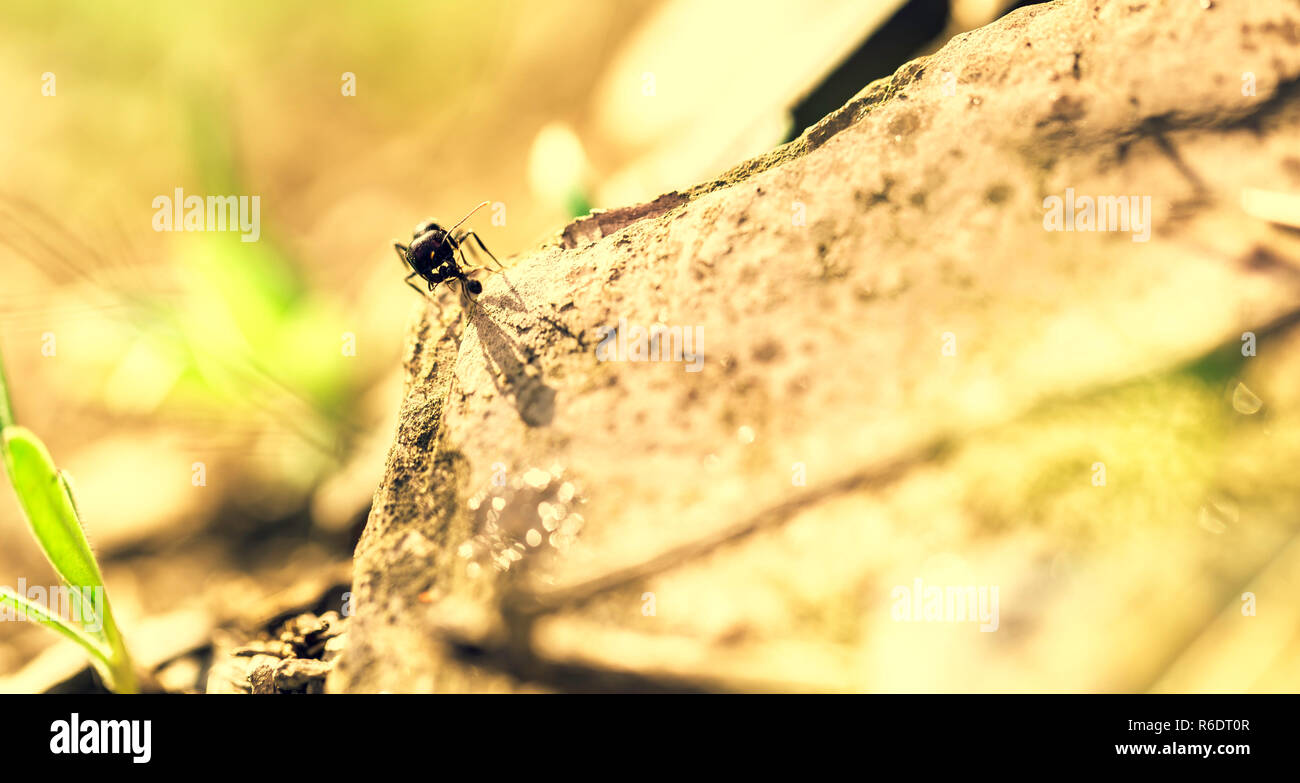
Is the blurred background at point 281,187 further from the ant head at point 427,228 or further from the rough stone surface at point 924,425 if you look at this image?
the rough stone surface at point 924,425

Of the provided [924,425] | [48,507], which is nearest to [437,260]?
[48,507]

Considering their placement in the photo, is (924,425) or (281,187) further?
(281,187)

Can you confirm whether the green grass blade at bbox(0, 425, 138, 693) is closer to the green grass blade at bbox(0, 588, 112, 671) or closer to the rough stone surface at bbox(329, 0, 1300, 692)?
the green grass blade at bbox(0, 588, 112, 671)

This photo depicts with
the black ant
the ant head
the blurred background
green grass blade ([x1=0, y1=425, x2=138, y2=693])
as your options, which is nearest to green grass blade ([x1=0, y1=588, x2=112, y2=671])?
green grass blade ([x1=0, y1=425, x2=138, y2=693])

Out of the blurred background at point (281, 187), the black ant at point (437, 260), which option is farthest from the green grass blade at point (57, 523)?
the black ant at point (437, 260)

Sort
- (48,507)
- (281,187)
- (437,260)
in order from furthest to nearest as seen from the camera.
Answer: (281,187)
(437,260)
(48,507)

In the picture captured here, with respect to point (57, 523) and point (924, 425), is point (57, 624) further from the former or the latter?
point (924, 425)
